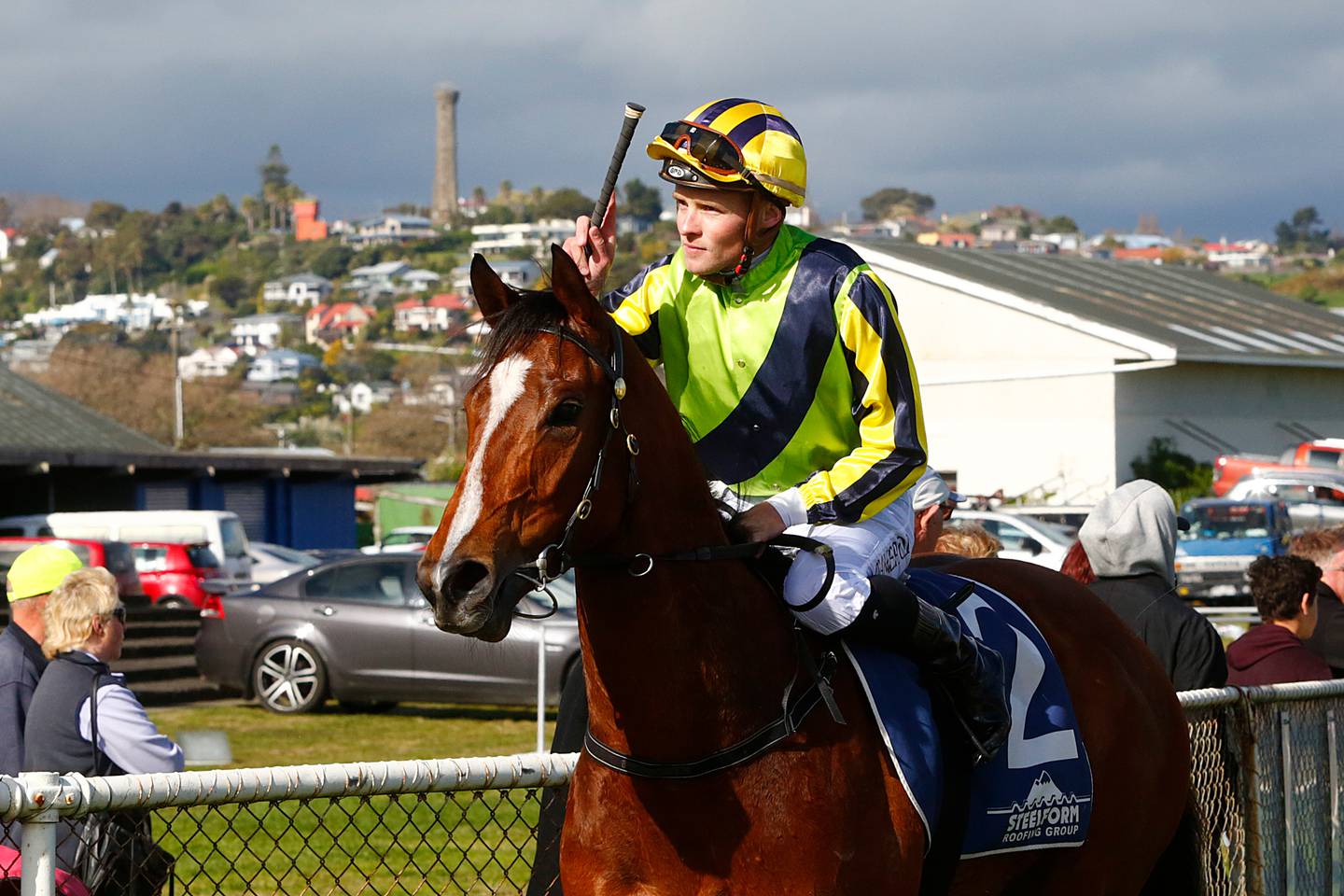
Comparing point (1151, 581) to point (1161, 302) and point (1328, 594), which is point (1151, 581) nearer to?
point (1328, 594)

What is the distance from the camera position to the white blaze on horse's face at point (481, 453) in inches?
117

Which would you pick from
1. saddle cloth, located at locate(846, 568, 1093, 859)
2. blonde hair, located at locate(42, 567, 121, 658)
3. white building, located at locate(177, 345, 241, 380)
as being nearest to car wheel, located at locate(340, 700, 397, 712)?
blonde hair, located at locate(42, 567, 121, 658)

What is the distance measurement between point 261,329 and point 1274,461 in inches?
6360

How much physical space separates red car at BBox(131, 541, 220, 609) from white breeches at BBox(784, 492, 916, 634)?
67.8ft

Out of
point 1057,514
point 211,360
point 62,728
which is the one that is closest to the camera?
point 62,728

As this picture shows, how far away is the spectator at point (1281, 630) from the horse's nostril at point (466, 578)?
14.3ft

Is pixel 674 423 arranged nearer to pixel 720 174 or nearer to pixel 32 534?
pixel 720 174

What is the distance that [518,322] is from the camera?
329 cm

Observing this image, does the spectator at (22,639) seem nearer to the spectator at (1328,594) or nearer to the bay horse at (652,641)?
the bay horse at (652,641)

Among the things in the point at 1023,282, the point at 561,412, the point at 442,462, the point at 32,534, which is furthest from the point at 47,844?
the point at 442,462

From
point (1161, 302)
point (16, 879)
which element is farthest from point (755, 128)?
point (1161, 302)

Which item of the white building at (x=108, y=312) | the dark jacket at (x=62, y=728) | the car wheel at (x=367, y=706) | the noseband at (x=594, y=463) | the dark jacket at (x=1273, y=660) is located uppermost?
the white building at (x=108, y=312)

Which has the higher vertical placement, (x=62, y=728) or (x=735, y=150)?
(x=735, y=150)

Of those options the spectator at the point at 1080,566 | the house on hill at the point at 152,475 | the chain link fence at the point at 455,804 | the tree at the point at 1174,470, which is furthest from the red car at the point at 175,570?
the tree at the point at 1174,470
